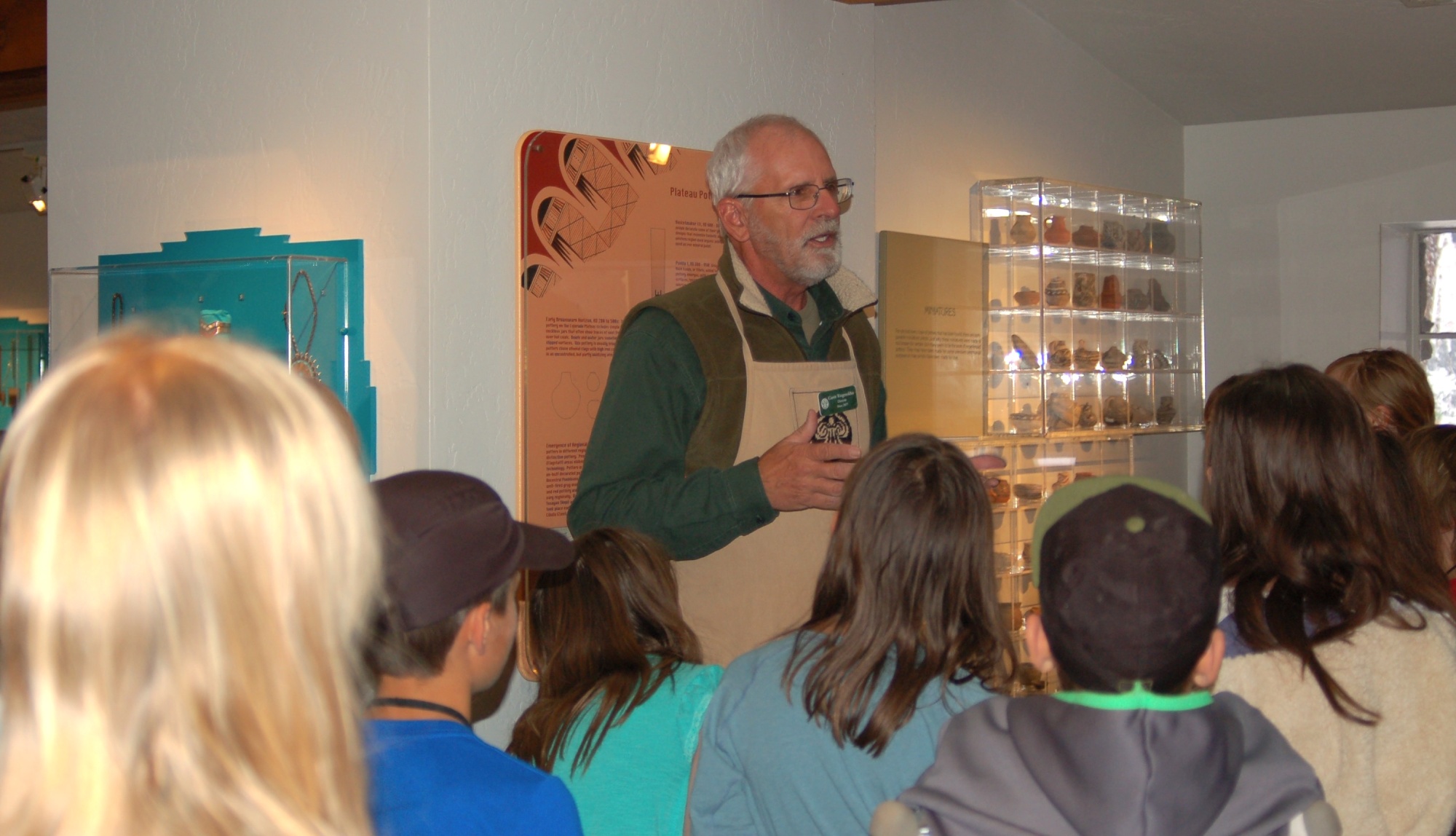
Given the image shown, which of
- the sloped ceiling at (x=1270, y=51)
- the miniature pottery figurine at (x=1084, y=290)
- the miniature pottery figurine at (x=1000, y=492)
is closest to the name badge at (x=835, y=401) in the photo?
the miniature pottery figurine at (x=1000, y=492)

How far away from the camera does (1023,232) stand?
16.5 feet

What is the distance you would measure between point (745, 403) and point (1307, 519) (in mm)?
1174

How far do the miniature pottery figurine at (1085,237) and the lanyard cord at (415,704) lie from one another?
431 centimetres

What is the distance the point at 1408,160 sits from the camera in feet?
24.8

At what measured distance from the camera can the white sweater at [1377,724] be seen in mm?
1752

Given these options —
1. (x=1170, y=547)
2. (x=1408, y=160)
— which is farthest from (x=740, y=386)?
(x=1408, y=160)

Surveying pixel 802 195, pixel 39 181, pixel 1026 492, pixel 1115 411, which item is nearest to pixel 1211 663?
pixel 802 195

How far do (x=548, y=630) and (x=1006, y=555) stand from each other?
3.12 meters

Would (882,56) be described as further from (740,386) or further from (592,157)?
(740,386)

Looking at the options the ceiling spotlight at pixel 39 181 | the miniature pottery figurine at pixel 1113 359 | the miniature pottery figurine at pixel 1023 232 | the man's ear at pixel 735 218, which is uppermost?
the ceiling spotlight at pixel 39 181

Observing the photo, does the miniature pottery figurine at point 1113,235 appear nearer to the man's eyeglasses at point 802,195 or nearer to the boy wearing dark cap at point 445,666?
the man's eyeglasses at point 802,195

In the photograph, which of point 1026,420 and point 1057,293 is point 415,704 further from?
point 1057,293

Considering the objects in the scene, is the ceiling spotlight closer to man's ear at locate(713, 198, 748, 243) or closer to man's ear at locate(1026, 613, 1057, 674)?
man's ear at locate(713, 198, 748, 243)

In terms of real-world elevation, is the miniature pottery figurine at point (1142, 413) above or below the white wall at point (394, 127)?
below
